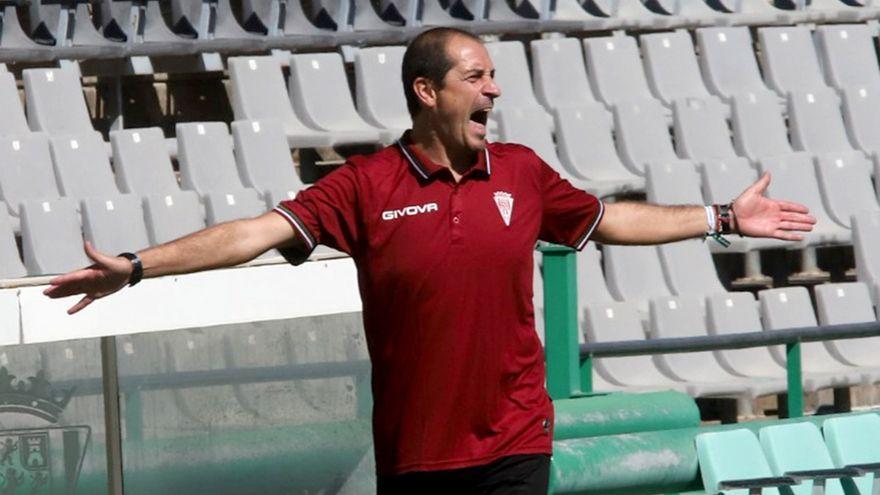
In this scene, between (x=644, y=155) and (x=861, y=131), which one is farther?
(x=861, y=131)

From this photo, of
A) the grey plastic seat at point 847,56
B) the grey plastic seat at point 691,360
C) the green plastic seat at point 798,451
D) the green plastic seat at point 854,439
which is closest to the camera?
the green plastic seat at point 798,451

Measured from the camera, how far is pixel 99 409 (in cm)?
373

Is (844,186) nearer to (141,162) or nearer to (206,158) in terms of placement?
(206,158)

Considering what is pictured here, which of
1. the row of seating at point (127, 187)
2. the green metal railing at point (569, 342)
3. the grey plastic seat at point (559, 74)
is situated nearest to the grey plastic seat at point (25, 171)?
the row of seating at point (127, 187)

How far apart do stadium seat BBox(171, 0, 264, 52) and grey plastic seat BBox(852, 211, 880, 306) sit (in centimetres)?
317

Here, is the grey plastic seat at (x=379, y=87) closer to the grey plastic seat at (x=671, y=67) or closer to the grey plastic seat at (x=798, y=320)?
the grey plastic seat at (x=671, y=67)

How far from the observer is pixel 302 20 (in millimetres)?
9172

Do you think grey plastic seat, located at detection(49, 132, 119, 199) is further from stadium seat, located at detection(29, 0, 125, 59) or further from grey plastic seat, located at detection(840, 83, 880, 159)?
grey plastic seat, located at detection(840, 83, 880, 159)

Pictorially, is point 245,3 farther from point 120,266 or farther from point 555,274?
point 120,266

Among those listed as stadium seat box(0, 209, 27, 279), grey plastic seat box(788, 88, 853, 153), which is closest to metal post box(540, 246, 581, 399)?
stadium seat box(0, 209, 27, 279)

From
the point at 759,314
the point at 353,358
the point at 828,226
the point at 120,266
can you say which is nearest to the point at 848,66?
the point at 828,226

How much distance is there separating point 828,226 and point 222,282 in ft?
19.1

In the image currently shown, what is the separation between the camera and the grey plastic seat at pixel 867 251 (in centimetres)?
877

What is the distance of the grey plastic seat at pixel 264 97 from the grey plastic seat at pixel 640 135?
5.16 feet
